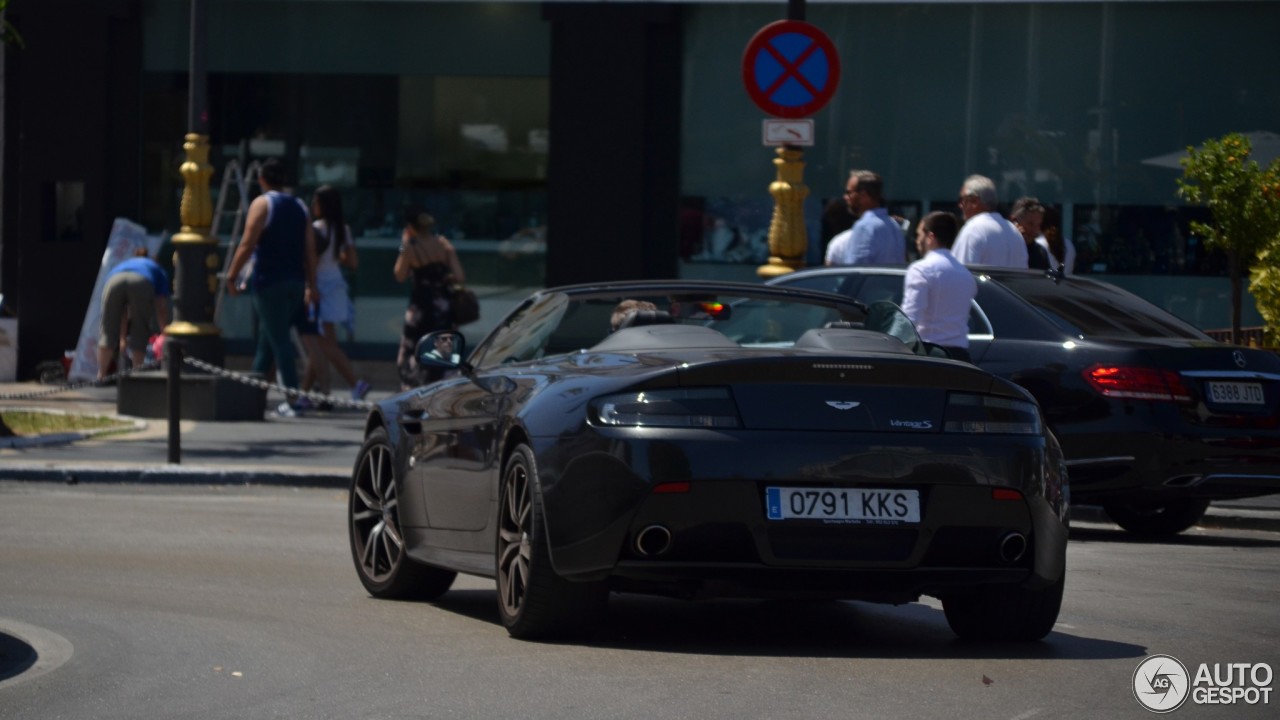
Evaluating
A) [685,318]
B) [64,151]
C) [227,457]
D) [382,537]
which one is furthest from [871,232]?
[64,151]

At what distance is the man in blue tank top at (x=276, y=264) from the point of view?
17891 millimetres

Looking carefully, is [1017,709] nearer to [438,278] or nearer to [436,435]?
[436,435]

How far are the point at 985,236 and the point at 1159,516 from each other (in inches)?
90.7

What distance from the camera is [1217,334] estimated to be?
17.1m

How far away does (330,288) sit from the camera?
19.1 meters

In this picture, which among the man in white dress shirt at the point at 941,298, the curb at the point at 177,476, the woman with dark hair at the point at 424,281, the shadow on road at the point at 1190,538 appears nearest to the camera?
the man in white dress shirt at the point at 941,298

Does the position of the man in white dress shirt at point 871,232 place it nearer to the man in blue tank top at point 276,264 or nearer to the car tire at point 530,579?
the man in blue tank top at point 276,264

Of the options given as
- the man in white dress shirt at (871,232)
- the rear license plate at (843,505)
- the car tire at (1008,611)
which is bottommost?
the car tire at (1008,611)

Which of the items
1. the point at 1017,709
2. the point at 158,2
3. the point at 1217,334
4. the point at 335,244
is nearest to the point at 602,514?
the point at 1017,709

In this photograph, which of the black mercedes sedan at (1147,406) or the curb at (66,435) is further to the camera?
the curb at (66,435)

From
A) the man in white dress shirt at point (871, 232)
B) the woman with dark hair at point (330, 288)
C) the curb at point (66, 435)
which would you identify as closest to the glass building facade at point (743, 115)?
the woman with dark hair at point (330, 288)

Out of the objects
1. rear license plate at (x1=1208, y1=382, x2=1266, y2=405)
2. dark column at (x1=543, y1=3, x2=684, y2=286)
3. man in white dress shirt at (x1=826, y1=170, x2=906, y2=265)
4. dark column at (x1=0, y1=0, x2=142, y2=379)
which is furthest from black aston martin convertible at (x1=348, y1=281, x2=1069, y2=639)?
dark column at (x1=0, y1=0, x2=142, y2=379)

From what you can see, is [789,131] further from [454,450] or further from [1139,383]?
[454,450]

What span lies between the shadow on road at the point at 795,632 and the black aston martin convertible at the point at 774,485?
0.61ft
